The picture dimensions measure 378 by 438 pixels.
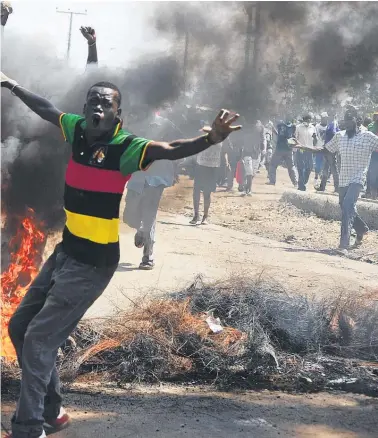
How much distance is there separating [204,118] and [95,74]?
2361 mm

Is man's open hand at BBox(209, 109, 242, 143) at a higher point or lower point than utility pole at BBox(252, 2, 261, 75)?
lower

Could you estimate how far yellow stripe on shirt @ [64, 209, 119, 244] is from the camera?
3.35m

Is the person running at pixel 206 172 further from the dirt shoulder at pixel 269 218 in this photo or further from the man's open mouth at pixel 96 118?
the man's open mouth at pixel 96 118

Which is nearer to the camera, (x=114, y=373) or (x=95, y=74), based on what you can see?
(x=114, y=373)

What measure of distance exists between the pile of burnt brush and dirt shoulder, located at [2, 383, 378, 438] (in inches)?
6.7

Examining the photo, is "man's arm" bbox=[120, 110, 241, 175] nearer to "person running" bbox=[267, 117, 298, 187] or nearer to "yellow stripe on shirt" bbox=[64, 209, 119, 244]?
"yellow stripe on shirt" bbox=[64, 209, 119, 244]

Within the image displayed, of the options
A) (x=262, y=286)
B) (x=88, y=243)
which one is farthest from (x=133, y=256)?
(x=88, y=243)

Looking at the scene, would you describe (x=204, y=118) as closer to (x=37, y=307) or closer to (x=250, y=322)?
(x=250, y=322)

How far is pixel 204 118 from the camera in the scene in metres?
7.92

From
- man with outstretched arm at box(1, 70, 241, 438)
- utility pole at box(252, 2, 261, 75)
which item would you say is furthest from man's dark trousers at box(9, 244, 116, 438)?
utility pole at box(252, 2, 261, 75)

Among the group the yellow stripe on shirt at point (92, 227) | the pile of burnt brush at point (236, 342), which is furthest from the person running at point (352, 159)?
the yellow stripe on shirt at point (92, 227)

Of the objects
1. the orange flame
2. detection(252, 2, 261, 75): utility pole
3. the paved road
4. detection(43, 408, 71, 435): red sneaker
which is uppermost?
detection(252, 2, 261, 75): utility pole

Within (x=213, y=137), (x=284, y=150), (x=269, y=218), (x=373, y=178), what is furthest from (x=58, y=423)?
(x=284, y=150)

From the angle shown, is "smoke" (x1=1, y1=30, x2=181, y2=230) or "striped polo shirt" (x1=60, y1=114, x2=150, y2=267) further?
"smoke" (x1=1, y1=30, x2=181, y2=230)
